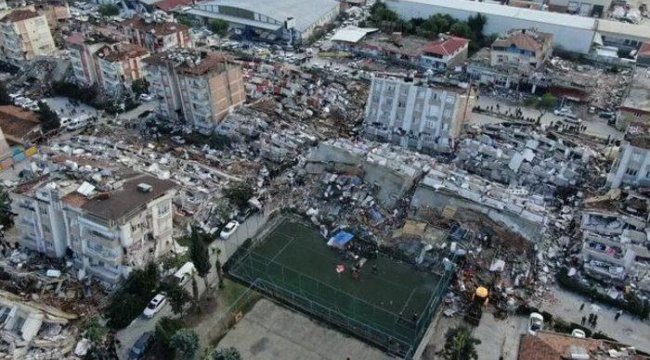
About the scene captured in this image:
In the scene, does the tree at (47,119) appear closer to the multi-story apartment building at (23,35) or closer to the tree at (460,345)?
the multi-story apartment building at (23,35)

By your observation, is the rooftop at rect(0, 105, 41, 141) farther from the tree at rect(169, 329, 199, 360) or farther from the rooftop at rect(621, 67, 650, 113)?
the rooftop at rect(621, 67, 650, 113)

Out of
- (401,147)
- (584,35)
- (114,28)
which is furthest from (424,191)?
(114,28)

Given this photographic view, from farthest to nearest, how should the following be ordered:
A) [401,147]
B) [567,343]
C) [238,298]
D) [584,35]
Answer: [584,35], [401,147], [238,298], [567,343]

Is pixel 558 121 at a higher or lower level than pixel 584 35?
lower

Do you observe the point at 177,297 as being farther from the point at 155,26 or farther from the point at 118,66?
the point at 155,26

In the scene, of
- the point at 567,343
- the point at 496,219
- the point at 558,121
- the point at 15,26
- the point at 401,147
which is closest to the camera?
the point at 567,343

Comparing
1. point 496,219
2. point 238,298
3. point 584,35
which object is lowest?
point 238,298

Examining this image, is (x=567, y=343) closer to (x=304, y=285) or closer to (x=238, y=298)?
(x=304, y=285)

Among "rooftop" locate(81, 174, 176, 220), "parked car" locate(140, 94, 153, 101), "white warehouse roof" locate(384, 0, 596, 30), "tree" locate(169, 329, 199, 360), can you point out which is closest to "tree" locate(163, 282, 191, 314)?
"tree" locate(169, 329, 199, 360)
